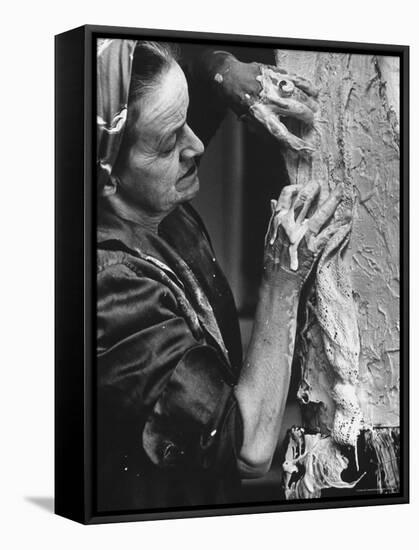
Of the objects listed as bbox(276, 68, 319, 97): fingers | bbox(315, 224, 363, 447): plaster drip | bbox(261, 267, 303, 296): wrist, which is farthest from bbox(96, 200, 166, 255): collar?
bbox(276, 68, 319, 97): fingers

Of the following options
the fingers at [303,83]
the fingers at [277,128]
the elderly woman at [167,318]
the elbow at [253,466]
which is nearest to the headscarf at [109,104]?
the elderly woman at [167,318]

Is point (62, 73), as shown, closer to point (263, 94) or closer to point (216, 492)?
point (263, 94)

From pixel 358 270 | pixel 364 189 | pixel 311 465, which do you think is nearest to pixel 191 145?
pixel 364 189

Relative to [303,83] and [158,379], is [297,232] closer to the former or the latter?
[303,83]

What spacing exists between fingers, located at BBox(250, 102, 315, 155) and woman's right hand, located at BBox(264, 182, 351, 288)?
173 millimetres

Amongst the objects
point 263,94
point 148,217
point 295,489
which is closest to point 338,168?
point 263,94

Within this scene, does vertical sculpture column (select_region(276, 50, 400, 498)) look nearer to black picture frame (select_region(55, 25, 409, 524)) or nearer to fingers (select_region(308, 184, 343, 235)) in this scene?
fingers (select_region(308, 184, 343, 235))

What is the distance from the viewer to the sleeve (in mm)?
7008

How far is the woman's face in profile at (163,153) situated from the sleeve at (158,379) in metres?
0.35

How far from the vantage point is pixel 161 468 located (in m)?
7.10

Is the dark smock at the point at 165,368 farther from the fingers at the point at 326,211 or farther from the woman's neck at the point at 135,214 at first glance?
the fingers at the point at 326,211

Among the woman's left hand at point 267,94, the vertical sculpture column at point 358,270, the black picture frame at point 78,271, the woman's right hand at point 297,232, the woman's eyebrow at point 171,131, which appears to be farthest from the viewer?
the vertical sculpture column at point 358,270

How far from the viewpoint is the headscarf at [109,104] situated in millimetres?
6973

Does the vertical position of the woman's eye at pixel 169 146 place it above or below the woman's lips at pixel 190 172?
above
